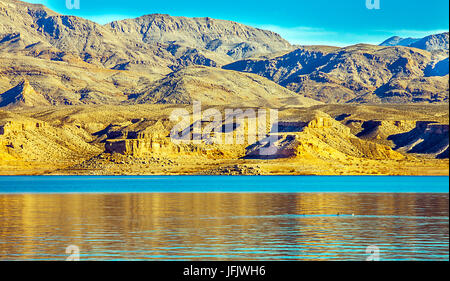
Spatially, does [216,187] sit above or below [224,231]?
below

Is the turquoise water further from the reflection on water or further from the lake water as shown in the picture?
the reflection on water

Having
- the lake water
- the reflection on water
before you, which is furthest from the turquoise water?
the reflection on water

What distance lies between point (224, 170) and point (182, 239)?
15554 cm

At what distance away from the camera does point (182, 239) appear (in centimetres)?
4412

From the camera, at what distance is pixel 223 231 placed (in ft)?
162

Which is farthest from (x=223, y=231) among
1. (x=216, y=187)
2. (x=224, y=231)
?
(x=216, y=187)

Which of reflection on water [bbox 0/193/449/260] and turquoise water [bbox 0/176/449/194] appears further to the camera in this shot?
turquoise water [bbox 0/176/449/194]

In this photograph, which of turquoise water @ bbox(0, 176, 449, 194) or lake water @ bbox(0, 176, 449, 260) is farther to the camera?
turquoise water @ bbox(0, 176, 449, 194)

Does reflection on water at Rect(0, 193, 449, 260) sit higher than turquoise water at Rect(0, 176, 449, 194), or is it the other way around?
reflection on water at Rect(0, 193, 449, 260)

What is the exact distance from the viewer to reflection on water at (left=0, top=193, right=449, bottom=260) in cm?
3800

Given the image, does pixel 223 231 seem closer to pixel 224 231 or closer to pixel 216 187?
pixel 224 231

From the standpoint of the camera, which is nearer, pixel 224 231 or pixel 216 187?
Answer: pixel 224 231
